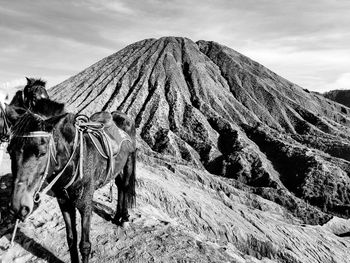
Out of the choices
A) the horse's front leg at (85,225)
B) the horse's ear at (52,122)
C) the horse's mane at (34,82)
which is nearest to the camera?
the horse's ear at (52,122)

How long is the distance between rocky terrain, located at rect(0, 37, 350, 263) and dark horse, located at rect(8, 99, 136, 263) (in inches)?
57.2

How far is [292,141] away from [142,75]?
29754 mm

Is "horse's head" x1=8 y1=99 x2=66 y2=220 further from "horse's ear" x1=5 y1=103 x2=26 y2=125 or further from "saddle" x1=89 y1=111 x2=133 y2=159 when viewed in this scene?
"saddle" x1=89 y1=111 x2=133 y2=159

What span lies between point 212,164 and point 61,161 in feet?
141

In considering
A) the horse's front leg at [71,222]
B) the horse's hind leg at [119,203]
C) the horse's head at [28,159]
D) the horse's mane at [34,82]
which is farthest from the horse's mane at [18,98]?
the horse's head at [28,159]

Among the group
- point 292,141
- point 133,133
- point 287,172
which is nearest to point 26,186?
point 133,133

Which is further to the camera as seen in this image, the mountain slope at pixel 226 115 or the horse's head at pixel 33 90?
the mountain slope at pixel 226 115

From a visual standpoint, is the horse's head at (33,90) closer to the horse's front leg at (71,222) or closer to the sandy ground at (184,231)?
the sandy ground at (184,231)

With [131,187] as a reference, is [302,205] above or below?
below

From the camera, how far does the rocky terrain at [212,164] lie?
19.1ft

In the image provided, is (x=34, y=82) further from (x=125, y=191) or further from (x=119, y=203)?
(x=119, y=203)

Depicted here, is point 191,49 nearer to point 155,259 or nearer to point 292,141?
point 292,141

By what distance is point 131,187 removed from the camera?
621 cm

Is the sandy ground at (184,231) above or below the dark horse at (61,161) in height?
below
